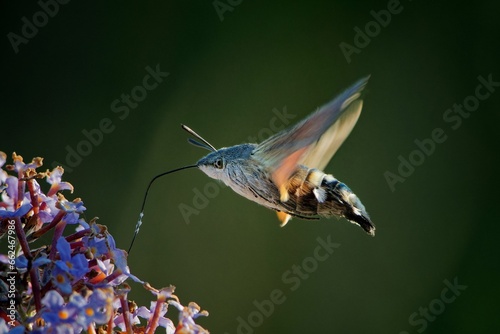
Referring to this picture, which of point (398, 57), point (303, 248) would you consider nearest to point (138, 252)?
point (303, 248)

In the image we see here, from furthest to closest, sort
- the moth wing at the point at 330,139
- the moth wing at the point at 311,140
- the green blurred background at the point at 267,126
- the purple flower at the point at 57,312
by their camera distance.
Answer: the green blurred background at the point at 267,126
the moth wing at the point at 330,139
the moth wing at the point at 311,140
the purple flower at the point at 57,312

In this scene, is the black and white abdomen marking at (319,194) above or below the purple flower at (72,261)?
A: above

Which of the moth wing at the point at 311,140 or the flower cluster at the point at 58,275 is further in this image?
the moth wing at the point at 311,140

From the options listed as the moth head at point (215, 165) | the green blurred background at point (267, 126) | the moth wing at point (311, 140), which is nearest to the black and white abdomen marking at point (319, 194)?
the moth wing at point (311, 140)

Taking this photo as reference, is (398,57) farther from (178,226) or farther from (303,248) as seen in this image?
(178,226)

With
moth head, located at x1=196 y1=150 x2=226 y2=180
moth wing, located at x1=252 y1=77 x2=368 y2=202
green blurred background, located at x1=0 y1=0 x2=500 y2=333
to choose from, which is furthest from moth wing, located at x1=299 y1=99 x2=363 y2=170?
green blurred background, located at x1=0 y1=0 x2=500 y2=333

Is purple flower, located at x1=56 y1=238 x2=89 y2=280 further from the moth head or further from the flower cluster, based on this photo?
the moth head

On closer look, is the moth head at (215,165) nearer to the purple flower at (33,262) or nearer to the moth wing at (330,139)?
the moth wing at (330,139)
